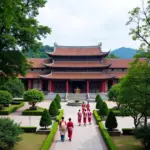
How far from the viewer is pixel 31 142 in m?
15.9

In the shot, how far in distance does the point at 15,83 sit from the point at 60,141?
22867 millimetres

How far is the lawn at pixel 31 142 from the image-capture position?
47.5 ft

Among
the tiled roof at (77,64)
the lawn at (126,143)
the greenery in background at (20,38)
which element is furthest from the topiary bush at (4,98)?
the tiled roof at (77,64)

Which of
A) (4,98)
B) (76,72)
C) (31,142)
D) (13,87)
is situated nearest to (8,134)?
(31,142)

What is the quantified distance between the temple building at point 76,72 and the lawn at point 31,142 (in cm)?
3465

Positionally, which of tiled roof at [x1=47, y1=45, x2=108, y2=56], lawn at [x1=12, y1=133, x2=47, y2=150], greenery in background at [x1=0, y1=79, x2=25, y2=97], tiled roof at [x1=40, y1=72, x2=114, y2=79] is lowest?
lawn at [x1=12, y1=133, x2=47, y2=150]

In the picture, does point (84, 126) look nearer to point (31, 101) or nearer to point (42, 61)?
point (31, 101)

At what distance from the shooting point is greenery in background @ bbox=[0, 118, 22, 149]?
12750mm

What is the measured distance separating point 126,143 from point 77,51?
4306 cm

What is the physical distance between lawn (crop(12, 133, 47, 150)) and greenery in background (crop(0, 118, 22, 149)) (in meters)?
0.88

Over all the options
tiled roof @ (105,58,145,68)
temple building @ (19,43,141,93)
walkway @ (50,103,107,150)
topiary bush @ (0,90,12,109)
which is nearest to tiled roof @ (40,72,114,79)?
temple building @ (19,43,141,93)

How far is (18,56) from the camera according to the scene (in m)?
19.7

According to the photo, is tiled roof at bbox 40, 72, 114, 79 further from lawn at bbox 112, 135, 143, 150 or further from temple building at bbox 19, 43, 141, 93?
lawn at bbox 112, 135, 143, 150

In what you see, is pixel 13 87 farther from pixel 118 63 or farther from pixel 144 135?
pixel 144 135
